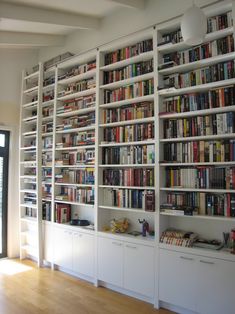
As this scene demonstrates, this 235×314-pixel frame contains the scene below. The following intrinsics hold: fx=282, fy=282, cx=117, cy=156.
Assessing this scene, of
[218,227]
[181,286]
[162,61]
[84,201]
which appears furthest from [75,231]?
[162,61]

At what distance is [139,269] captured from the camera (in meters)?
3.29

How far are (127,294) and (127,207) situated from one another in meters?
1.05

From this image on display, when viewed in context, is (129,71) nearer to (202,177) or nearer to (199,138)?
(199,138)

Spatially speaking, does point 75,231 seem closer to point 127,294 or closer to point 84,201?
point 84,201

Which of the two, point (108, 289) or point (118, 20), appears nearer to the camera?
point (108, 289)

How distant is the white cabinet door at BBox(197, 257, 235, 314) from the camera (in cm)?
265

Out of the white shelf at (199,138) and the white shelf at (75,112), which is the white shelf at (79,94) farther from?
the white shelf at (199,138)

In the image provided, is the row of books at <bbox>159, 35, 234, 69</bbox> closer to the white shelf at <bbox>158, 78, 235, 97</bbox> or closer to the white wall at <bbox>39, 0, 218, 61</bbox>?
the white shelf at <bbox>158, 78, 235, 97</bbox>

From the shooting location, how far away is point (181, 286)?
2959 millimetres

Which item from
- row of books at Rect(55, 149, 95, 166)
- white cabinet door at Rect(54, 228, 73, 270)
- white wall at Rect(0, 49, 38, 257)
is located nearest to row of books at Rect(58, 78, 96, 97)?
row of books at Rect(55, 149, 95, 166)

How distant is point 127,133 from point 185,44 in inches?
49.5

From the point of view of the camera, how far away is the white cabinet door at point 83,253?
380cm

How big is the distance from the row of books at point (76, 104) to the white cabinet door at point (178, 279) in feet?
7.46

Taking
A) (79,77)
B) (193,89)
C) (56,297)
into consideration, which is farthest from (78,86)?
(56,297)
